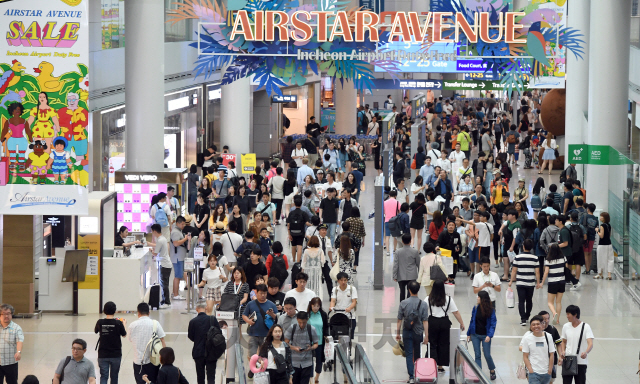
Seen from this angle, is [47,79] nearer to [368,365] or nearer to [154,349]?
[154,349]

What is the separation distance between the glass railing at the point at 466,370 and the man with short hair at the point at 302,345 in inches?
63.0

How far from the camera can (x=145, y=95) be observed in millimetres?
18250

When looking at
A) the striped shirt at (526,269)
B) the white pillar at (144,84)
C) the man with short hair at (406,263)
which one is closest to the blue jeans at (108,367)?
the man with short hair at (406,263)

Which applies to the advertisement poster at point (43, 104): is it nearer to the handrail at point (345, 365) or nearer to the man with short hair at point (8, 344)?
the man with short hair at point (8, 344)

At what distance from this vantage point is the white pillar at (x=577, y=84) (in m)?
24.0

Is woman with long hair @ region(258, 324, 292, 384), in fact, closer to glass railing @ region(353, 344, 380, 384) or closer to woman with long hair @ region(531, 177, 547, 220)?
glass railing @ region(353, 344, 380, 384)

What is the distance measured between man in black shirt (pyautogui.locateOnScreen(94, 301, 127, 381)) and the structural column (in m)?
29.0

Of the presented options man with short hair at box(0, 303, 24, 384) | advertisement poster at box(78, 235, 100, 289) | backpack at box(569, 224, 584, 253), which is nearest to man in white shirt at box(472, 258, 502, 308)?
backpack at box(569, 224, 584, 253)

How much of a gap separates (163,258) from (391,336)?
4.11 metres

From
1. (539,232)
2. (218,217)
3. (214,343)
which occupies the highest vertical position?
(218,217)

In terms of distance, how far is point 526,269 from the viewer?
1298cm

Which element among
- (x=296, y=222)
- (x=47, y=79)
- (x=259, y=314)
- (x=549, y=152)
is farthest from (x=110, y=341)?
(x=549, y=152)

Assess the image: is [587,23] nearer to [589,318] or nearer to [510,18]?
[510,18]

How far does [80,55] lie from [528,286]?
718cm
